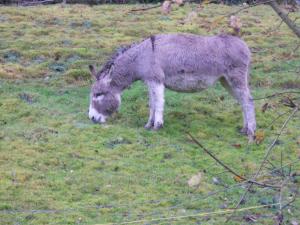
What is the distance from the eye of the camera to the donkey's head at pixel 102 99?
39.2 ft

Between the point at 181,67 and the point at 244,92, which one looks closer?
the point at 181,67

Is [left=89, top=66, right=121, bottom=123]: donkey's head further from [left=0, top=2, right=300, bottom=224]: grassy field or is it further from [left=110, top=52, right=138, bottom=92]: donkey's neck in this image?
[left=0, top=2, right=300, bottom=224]: grassy field

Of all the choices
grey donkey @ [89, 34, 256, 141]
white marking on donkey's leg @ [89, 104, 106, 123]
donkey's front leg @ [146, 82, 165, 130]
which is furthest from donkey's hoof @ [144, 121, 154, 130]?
white marking on donkey's leg @ [89, 104, 106, 123]

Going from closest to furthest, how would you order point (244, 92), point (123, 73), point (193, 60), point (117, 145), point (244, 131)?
point (117, 145), point (193, 60), point (244, 92), point (244, 131), point (123, 73)

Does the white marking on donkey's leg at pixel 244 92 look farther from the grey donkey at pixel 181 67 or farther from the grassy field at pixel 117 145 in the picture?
the grassy field at pixel 117 145

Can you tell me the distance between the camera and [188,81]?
11.5 meters

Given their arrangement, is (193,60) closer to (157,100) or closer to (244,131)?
(157,100)

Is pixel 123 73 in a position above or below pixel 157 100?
above

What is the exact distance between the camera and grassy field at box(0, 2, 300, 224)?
8.27m

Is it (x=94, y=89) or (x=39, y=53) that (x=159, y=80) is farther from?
(x=39, y=53)

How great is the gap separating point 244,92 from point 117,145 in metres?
2.50

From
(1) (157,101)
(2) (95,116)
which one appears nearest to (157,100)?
(1) (157,101)

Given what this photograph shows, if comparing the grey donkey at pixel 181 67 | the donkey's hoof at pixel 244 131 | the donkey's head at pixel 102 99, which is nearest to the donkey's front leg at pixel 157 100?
the grey donkey at pixel 181 67

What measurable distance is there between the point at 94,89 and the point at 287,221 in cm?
522
